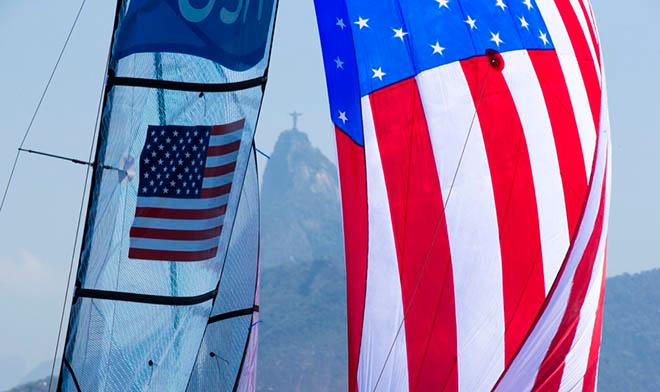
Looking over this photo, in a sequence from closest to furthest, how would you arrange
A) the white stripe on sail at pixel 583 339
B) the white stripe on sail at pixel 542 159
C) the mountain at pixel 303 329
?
the white stripe on sail at pixel 583 339, the white stripe on sail at pixel 542 159, the mountain at pixel 303 329

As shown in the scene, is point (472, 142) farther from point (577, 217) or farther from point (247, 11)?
point (247, 11)

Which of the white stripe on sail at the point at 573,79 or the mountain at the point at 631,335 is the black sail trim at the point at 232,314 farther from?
the mountain at the point at 631,335

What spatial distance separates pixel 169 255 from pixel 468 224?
2387 mm

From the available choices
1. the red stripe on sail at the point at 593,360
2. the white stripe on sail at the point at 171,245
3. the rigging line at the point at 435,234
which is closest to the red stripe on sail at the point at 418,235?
the rigging line at the point at 435,234

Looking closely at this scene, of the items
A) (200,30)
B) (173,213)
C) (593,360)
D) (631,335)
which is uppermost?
(200,30)

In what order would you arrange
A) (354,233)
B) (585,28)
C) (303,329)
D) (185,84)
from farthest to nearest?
(303,329) → (585,28) → (354,233) → (185,84)

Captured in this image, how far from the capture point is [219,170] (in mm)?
6285

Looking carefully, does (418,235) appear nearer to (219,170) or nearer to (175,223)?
(219,170)

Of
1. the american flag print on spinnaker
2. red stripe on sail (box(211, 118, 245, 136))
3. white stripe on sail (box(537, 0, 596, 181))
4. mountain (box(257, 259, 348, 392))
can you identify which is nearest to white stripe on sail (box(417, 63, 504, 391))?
the american flag print on spinnaker

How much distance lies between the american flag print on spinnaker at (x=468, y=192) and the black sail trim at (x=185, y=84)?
58.9 inches

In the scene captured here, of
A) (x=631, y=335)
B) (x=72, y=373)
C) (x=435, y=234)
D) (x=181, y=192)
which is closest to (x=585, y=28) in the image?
(x=435, y=234)

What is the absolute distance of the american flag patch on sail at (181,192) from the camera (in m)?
6.09

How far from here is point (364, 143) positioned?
785 centimetres

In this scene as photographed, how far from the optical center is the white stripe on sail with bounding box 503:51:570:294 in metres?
7.88
